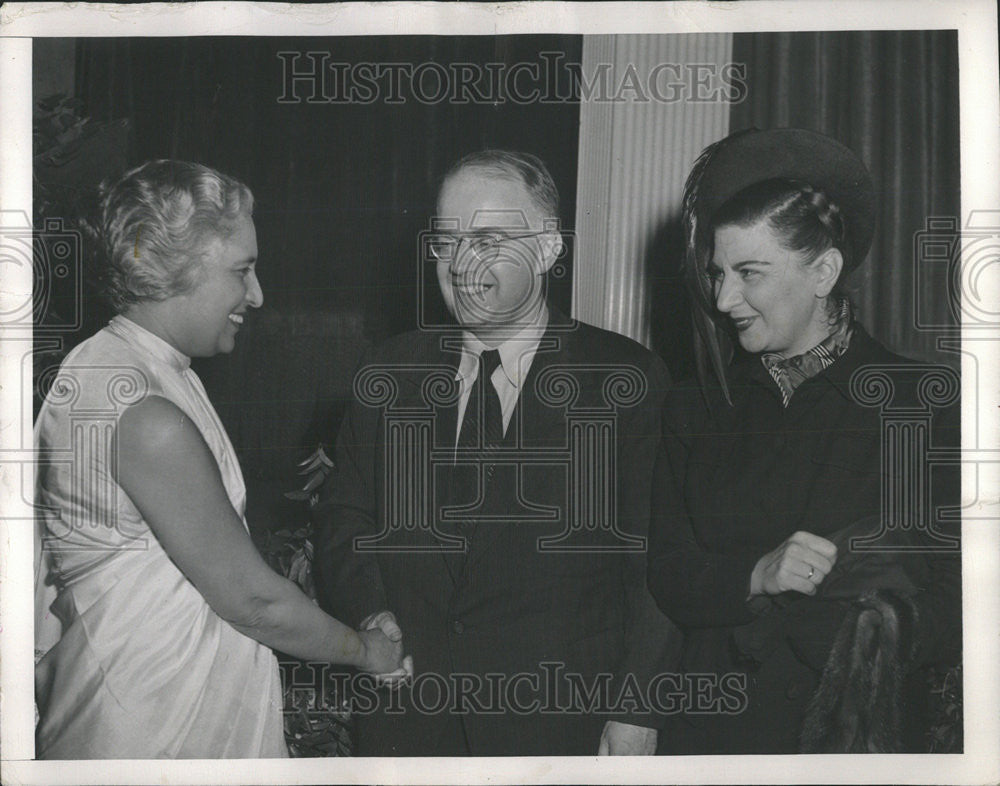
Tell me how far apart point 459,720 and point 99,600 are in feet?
4.03

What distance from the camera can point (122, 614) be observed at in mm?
3404

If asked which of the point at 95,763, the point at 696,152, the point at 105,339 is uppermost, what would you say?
the point at 696,152

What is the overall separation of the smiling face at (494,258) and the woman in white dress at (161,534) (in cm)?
68

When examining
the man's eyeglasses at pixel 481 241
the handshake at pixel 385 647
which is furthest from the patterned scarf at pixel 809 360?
the handshake at pixel 385 647

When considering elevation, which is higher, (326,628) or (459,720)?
(326,628)

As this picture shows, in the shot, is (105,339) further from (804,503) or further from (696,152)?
(804,503)

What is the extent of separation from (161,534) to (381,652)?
0.80 meters

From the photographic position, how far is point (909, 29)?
359cm

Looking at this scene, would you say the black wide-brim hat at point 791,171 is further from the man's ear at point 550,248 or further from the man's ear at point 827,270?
the man's ear at point 550,248

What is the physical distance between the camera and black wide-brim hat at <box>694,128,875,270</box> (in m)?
3.46

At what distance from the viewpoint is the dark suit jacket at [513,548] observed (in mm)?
3453

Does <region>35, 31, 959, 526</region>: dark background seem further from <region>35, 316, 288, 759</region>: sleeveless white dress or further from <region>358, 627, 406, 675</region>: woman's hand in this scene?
<region>358, 627, 406, 675</region>: woman's hand

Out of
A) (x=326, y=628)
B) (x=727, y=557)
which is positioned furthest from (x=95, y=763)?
(x=727, y=557)

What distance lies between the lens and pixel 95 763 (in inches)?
136
